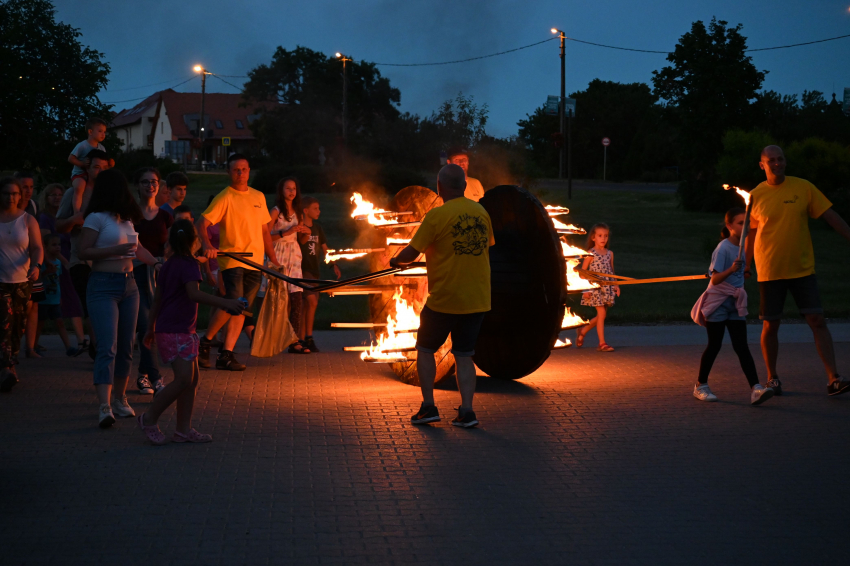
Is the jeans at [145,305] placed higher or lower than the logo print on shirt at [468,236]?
lower

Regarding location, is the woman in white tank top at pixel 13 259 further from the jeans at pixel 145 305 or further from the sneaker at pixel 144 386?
the sneaker at pixel 144 386

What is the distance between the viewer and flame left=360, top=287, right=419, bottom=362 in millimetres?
7504

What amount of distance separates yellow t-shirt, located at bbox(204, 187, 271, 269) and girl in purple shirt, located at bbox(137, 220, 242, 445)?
7.80 ft

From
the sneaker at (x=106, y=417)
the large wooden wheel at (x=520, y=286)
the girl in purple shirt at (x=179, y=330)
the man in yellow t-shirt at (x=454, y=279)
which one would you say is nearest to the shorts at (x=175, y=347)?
the girl in purple shirt at (x=179, y=330)

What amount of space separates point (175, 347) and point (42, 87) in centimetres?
2300

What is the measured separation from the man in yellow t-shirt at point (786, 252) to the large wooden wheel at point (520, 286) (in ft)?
5.54

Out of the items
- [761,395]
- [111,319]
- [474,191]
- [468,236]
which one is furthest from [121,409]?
[761,395]

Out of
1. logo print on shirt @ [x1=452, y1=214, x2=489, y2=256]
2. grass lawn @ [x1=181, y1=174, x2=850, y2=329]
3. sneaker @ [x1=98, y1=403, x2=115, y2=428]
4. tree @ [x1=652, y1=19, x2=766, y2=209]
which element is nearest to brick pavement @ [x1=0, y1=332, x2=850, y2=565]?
sneaker @ [x1=98, y1=403, x2=115, y2=428]

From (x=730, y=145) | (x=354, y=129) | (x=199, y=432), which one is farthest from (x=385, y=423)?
(x=354, y=129)

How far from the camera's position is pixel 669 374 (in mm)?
8312

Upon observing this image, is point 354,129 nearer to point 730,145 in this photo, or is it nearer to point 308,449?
point 730,145

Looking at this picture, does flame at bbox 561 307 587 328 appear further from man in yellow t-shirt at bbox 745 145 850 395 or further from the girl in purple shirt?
the girl in purple shirt

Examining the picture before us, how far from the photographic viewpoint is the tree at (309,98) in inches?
1956

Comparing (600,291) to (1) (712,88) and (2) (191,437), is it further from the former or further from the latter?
(1) (712,88)
